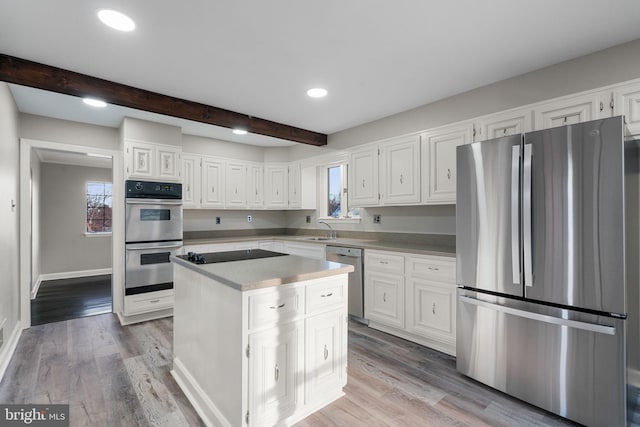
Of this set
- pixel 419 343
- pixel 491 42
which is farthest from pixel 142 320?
pixel 491 42

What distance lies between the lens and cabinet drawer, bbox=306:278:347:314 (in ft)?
6.26

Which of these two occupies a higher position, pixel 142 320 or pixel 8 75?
pixel 8 75

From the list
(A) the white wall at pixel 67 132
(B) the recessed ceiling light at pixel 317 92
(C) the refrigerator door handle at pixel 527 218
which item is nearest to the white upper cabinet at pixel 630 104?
(C) the refrigerator door handle at pixel 527 218

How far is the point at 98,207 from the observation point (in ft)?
21.3

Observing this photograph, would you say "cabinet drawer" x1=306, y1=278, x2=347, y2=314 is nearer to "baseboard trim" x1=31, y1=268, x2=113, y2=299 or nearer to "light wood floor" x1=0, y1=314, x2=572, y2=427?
"light wood floor" x1=0, y1=314, x2=572, y2=427

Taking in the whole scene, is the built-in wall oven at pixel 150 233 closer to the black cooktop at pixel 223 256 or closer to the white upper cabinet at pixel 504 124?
the black cooktop at pixel 223 256

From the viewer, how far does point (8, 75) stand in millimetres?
2248

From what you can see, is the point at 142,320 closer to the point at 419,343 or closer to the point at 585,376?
the point at 419,343

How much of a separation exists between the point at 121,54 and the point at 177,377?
2416mm

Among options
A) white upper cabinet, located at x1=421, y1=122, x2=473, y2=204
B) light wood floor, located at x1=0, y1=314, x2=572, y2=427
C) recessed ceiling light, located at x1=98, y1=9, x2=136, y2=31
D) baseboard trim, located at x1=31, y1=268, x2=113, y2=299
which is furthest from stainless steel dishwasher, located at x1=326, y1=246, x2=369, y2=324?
baseboard trim, located at x1=31, y1=268, x2=113, y2=299

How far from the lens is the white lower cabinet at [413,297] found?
2.78 metres

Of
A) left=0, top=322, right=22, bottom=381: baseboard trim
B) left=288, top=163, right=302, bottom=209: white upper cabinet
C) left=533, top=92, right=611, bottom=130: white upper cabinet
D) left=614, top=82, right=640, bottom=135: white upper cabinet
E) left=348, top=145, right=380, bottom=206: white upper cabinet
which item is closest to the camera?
left=614, top=82, right=640, bottom=135: white upper cabinet

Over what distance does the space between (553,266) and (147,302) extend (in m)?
3.99

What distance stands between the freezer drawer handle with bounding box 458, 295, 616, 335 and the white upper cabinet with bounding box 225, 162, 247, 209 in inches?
139
